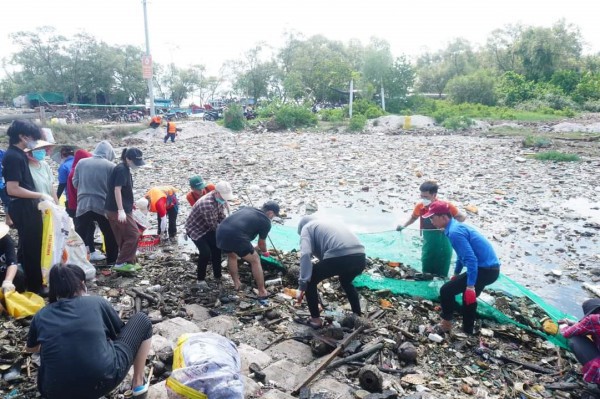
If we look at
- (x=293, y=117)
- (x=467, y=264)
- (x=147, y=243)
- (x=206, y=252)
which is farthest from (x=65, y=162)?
(x=293, y=117)

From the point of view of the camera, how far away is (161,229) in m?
6.89

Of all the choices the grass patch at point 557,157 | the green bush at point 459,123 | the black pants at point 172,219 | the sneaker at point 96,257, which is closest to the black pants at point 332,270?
the sneaker at point 96,257

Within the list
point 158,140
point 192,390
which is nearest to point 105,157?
point 192,390

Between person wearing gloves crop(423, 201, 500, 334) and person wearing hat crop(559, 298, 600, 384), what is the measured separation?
2.59 feet

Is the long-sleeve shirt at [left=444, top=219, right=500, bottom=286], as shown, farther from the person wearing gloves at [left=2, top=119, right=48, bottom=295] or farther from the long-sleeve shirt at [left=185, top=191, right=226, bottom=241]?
the person wearing gloves at [left=2, top=119, right=48, bottom=295]

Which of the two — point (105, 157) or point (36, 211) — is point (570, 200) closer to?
point (105, 157)

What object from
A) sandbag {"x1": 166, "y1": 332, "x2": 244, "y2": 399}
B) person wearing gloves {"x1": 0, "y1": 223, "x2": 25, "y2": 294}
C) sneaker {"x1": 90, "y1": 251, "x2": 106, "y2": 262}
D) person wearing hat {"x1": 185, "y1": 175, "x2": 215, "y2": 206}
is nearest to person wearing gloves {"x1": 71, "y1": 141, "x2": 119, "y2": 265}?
sneaker {"x1": 90, "y1": 251, "x2": 106, "y2": 262}

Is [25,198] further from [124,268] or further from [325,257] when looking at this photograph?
[325,257]

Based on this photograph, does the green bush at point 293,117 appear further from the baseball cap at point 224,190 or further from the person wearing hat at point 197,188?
the baseball cap at point 224,190

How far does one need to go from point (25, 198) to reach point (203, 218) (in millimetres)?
1780

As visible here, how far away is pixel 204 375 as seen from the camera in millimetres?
2443

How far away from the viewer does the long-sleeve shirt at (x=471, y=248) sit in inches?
158

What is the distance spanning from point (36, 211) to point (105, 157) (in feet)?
4.35

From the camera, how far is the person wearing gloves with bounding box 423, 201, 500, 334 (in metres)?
4.05
